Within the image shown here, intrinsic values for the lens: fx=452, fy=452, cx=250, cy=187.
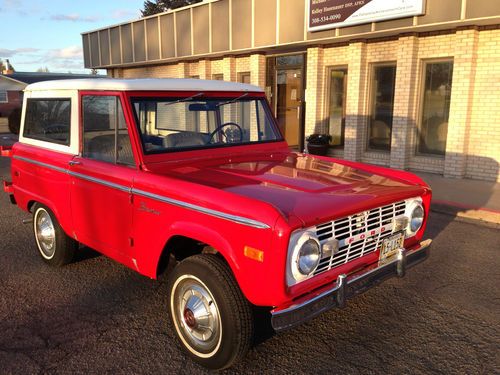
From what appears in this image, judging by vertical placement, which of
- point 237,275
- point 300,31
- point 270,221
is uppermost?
point 300,31

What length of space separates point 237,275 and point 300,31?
951cm

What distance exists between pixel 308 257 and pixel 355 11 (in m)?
8.38

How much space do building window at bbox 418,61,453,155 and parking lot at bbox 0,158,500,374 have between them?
5502 mm

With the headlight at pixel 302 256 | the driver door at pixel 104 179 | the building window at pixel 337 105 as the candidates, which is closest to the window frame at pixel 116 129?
the driver door at pixel 104 179

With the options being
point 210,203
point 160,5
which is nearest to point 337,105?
point 210,203

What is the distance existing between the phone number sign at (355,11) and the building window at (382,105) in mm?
1485

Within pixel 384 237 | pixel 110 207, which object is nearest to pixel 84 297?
pixel 110 207

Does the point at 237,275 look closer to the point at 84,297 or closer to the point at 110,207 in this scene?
the point at 110,207

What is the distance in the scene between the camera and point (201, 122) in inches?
158

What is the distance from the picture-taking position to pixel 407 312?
3.84 metres

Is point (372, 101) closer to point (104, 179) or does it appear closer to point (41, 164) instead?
point (41, 164)

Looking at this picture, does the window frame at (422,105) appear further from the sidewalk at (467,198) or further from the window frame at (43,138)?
the window frame at (43,138)

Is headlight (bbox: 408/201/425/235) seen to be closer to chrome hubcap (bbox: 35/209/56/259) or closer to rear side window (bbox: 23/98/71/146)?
rear side window (bbox: 23/98/71/146)

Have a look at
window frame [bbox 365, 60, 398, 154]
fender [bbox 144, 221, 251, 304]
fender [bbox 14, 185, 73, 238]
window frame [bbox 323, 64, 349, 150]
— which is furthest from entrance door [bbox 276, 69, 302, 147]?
fender [bbox 144, 221, 251, 304]
